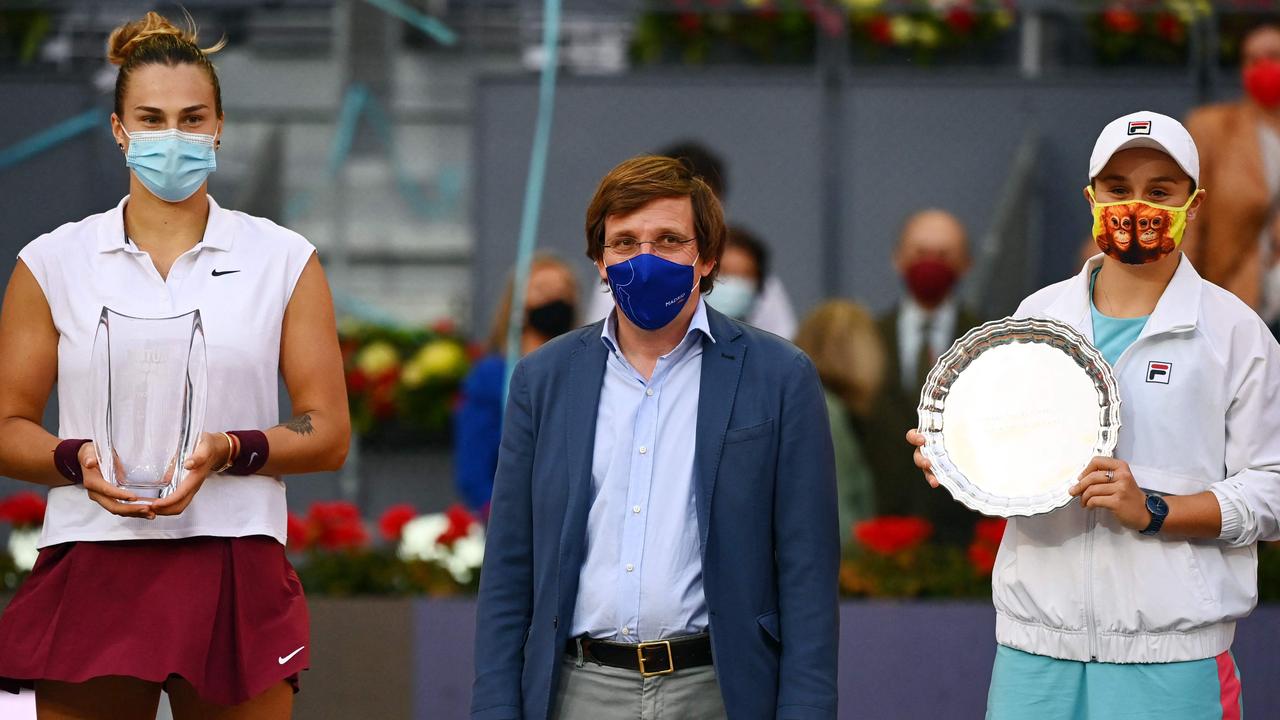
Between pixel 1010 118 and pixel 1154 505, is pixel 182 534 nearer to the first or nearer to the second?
pixel 1154 505

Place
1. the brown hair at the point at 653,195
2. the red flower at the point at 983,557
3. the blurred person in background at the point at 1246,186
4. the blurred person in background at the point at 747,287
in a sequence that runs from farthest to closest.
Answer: the blurred person in background at the point at 1246,186 → the blurred person in background at the point at 747,287 → the red flower at the point at 983,557 → the brown hair at the point at 653,195

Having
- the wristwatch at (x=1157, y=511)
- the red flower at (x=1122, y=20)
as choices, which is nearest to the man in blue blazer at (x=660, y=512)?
the wristwatch at (x=1157, y=511)

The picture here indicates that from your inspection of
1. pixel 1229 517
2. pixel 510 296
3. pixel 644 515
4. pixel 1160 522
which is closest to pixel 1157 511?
pixel 1160 522

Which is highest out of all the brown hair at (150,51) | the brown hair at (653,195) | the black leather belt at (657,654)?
the brown hair at (150,51)

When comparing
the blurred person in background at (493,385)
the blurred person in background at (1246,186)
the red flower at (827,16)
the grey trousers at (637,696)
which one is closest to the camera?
the grey trousers at (637,696)

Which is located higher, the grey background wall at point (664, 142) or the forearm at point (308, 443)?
the grey background wall at point (664, 142)

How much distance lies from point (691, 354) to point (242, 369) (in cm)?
83

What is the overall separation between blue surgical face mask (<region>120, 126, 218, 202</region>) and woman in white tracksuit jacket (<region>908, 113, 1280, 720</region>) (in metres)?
1.45

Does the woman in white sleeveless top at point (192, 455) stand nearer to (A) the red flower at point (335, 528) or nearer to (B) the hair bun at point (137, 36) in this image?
(B) the hair bun at point (137, 36)

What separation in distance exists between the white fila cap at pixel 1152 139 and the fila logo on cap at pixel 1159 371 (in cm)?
36

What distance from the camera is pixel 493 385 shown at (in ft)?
18.3

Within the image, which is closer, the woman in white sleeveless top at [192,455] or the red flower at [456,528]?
the woman in white sleeveless top at [192,455]

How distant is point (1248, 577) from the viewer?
3.17 meters

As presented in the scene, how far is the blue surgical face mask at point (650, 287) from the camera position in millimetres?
2992
